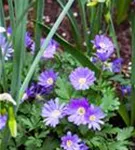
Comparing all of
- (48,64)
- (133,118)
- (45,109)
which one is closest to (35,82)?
(48,64)

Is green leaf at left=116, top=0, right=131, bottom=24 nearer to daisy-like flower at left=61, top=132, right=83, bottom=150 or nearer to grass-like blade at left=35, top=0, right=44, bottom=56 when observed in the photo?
grass-like blade at left=35, top=0, right=44, bottom=56

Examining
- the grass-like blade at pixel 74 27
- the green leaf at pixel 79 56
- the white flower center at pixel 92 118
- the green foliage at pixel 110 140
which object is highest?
the grass-like blade at pixel 74 27

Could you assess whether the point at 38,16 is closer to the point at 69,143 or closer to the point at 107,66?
the point at 107,66

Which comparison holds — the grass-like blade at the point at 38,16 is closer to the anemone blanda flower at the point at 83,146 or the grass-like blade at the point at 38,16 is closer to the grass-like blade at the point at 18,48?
the grass-like blade at the point at 18,48

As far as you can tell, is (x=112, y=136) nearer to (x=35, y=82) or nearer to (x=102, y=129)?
(x=102, y=129)

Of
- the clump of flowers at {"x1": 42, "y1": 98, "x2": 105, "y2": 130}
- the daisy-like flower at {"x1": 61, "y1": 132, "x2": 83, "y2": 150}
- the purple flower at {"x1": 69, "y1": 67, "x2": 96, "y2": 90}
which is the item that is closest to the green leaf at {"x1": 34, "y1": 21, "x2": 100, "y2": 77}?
the purple flower at {"x1": 69, "y1": 67, "x2": 96, "y2": 90}

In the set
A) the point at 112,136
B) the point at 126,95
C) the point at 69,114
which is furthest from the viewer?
the point at 126,95

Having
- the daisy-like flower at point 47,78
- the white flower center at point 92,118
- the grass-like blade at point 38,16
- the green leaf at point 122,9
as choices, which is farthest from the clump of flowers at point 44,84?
the green leaf at point 122,9
